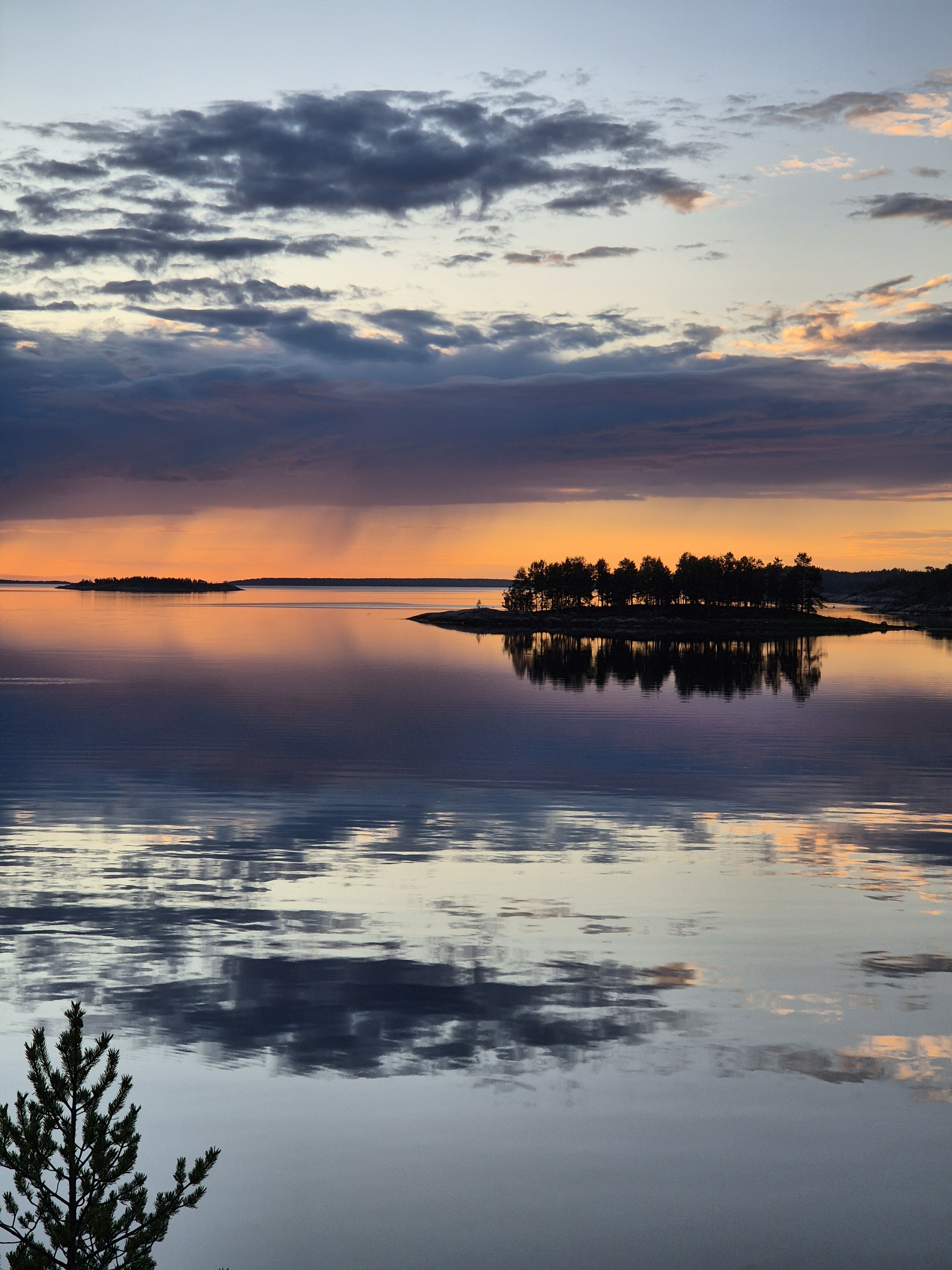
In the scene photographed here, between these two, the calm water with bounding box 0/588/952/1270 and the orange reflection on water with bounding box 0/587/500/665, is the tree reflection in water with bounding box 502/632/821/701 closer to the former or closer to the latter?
the orange reflection on water with bounding box 0/587/500/665

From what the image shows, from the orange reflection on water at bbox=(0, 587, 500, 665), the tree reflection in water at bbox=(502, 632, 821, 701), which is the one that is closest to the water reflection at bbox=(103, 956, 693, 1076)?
the tree reflection in water at bbox=(502, 632, 821, 701)

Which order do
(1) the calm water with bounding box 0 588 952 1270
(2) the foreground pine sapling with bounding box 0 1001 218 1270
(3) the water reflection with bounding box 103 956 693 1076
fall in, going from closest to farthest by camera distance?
(2) the foreground pine sapling with bounding box 0 1001 218 1270 < (1) the calm water with bounding box 0 588 952 1270 < (3) the water reflection with bounding box 103 956 693 1076

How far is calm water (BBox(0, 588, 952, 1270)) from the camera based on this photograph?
10.4 metres

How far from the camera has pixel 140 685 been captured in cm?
6844

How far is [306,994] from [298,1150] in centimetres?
418

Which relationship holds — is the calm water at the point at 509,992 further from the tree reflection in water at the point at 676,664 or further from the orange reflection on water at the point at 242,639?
the orange reflection on water at the point at 242,639

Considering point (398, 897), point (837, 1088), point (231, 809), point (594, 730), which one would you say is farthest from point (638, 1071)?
point (594, 730)

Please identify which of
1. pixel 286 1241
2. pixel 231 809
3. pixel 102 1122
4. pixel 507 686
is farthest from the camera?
pixel 507 686

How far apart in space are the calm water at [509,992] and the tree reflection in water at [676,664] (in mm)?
38947

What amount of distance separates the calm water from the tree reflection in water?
38947mm

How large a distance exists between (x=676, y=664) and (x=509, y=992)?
304ft

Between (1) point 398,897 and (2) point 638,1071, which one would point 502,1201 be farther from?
(1) point 398,897

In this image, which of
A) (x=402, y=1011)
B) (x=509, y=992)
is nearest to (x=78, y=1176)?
(x=402, y=1011)

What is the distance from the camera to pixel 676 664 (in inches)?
4173
